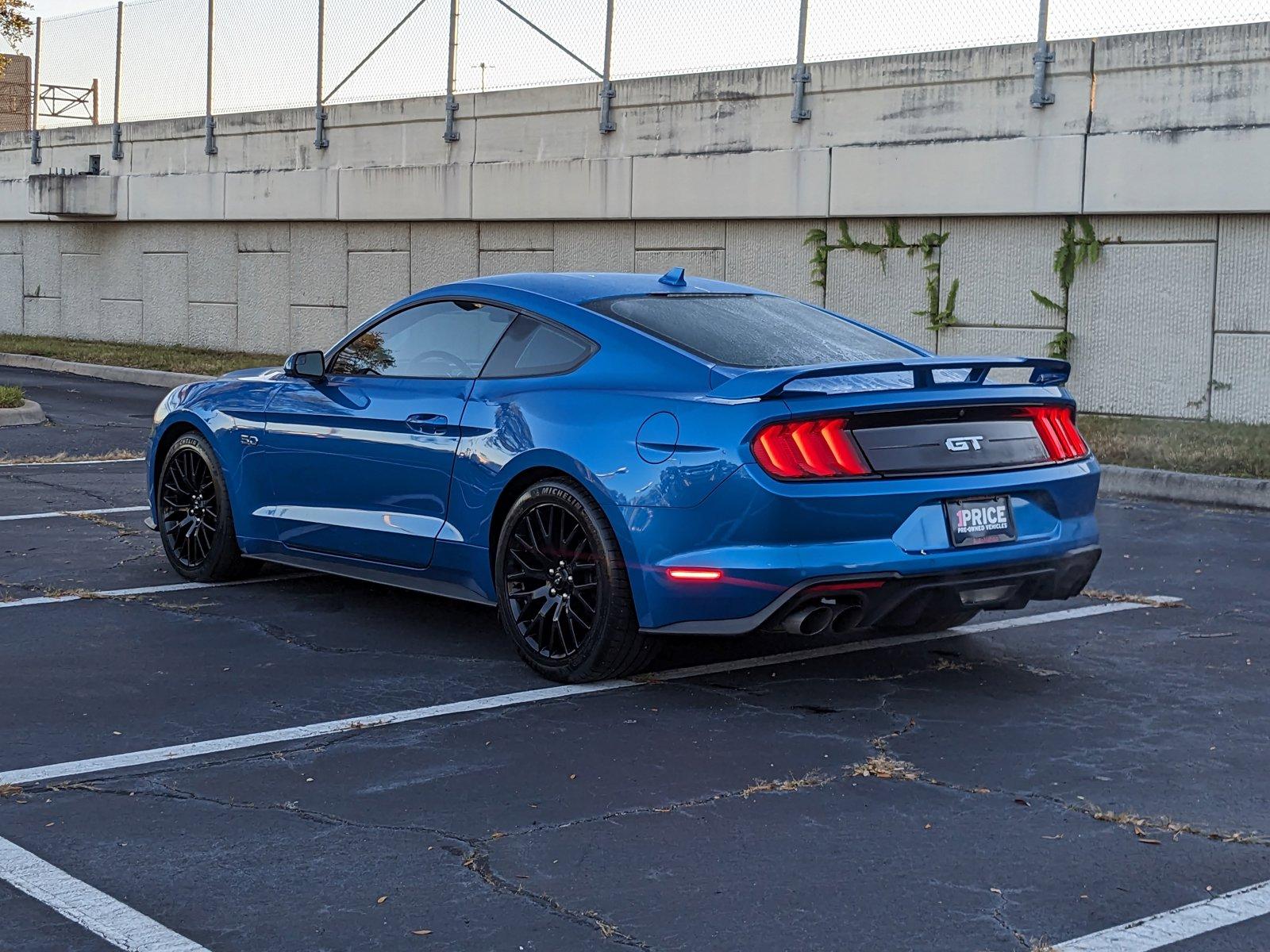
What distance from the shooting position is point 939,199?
16422 millimetres

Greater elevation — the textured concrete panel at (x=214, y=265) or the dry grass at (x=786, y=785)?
the textured concrete panel at (x=214, y=265)

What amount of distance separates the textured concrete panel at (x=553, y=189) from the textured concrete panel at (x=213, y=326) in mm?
5906

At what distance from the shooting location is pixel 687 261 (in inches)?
755

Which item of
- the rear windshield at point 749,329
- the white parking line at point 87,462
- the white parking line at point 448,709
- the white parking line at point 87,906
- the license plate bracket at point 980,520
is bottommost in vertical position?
the white parking line at point 87,906

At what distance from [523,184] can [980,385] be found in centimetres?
1555

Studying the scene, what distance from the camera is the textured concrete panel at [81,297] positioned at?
28.4 metres

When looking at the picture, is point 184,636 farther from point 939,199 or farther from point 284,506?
point 939,199

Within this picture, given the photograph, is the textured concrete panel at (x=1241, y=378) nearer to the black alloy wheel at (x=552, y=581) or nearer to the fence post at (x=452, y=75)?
the black alloy wheel at (x=552, y=581)

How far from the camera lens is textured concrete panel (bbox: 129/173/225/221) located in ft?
83.1

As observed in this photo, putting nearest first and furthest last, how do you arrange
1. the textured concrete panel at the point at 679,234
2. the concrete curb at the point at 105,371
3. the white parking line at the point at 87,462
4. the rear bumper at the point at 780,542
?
1. the rear bumper at the point at 780,542
2. the white parking line at the point at 87,462
3. the textured concrete panel at the point at 679,234
4. the concrete curb at the point at 105,371

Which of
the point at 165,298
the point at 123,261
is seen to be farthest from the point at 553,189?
the point at 123,261

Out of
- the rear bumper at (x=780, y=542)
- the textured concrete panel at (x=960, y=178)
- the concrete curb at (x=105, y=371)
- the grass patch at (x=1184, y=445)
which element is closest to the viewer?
the rear bumper at (x=780, y=542)

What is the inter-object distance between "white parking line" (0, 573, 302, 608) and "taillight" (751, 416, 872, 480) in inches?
137

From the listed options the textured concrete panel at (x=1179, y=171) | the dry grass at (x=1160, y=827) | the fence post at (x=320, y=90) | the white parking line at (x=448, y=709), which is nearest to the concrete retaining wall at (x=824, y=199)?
the textured concrete panel at (x=1179, y=171)
